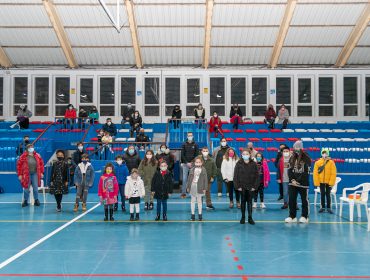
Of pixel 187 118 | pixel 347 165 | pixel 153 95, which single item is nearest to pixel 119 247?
pixel 347 165

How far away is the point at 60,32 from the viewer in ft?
80.5

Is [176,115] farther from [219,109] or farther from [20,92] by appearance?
[20,92]

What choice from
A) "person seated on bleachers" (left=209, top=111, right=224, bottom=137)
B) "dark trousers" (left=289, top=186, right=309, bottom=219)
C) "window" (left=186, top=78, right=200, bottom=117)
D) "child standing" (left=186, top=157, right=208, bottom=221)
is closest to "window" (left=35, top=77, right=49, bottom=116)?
"window" (left=186, top=78, right=200, bottom=117)

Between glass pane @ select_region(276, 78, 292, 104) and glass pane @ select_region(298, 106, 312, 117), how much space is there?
2.78 ft

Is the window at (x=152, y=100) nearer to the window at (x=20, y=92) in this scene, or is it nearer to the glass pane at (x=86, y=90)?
the glass pane at (x=86, y=90)

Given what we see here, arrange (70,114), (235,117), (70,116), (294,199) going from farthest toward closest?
1. (235,117)
2. (70,114)
3. (70,116)
4. (294,199)

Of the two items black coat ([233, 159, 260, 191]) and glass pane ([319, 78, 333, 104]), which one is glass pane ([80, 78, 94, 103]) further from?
black coat ([233, 159, 260, 191])

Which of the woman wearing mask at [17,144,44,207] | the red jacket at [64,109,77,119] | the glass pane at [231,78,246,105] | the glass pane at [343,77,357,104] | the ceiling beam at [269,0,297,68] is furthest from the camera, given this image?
the glass pane at [231,78,246,105]

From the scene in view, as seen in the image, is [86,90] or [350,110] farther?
[86,90]

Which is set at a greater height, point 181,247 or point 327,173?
point 327,173

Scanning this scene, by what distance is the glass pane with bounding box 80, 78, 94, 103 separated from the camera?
28.5 m

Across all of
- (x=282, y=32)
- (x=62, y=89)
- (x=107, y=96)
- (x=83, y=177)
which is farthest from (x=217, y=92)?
(x=83, y=177)

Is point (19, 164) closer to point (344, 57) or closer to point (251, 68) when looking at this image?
point (251, 68)

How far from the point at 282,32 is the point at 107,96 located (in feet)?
36.9
